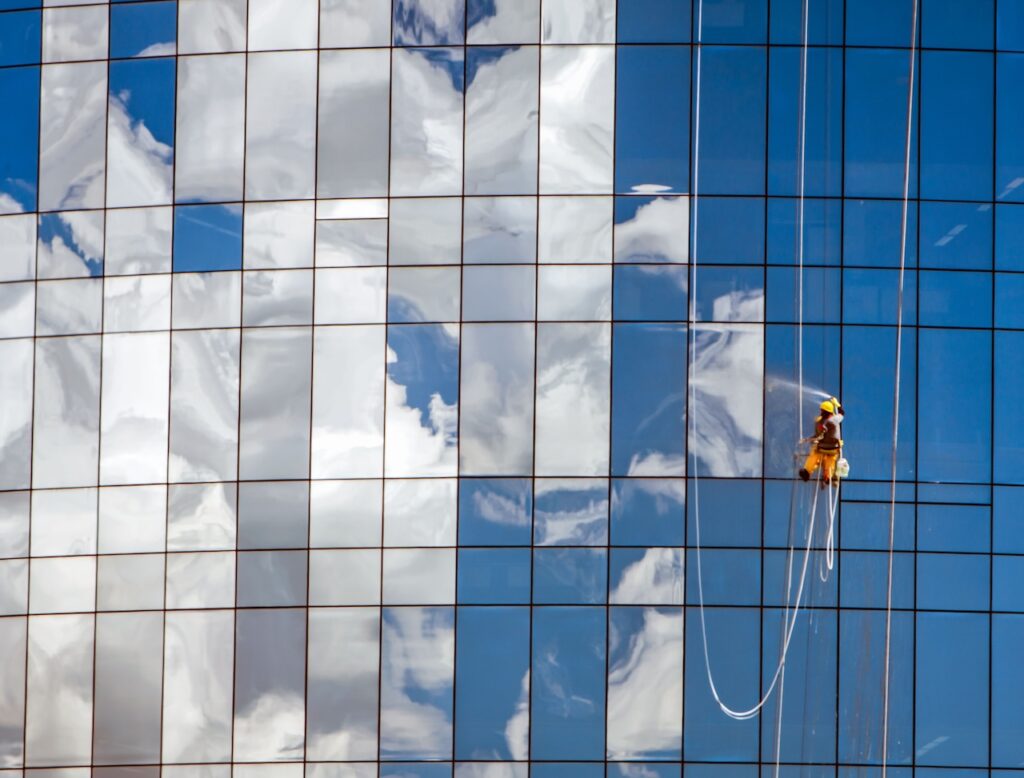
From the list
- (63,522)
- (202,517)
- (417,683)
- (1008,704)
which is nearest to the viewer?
(1008,704)

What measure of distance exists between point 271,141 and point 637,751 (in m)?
13.2

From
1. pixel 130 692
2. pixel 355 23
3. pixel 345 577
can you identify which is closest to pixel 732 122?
pixel 355 23

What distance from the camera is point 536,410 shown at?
2325cm

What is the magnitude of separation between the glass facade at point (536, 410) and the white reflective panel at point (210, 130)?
69 millimetres

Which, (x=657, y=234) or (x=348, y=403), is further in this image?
(x=348, y=403)

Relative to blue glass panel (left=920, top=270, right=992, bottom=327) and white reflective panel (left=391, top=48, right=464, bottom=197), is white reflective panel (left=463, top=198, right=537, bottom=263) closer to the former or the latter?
white reflective panel (left=391, top=48, right=464, bottom=197)

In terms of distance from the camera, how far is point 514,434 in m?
23.3

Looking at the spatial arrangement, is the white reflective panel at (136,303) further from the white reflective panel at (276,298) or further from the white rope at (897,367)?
the white rope at (897,367)

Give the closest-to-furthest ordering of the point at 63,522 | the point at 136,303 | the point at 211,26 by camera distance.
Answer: the point at 63,522
the point at 136,303
the point at 211,26

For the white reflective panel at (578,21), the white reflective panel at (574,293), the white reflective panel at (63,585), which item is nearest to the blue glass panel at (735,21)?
the white reflective panel at (578,21)

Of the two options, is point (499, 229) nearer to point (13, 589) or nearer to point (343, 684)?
point (343, 684)

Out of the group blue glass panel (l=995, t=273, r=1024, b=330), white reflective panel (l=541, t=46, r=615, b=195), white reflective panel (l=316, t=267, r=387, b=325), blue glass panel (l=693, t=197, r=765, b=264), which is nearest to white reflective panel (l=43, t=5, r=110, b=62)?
white reflective panel (l=316, t=267, r=387, b=325)

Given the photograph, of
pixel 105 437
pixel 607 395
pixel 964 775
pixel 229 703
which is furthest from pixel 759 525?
pixel 105 437

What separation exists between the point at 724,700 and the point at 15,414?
14472mm
